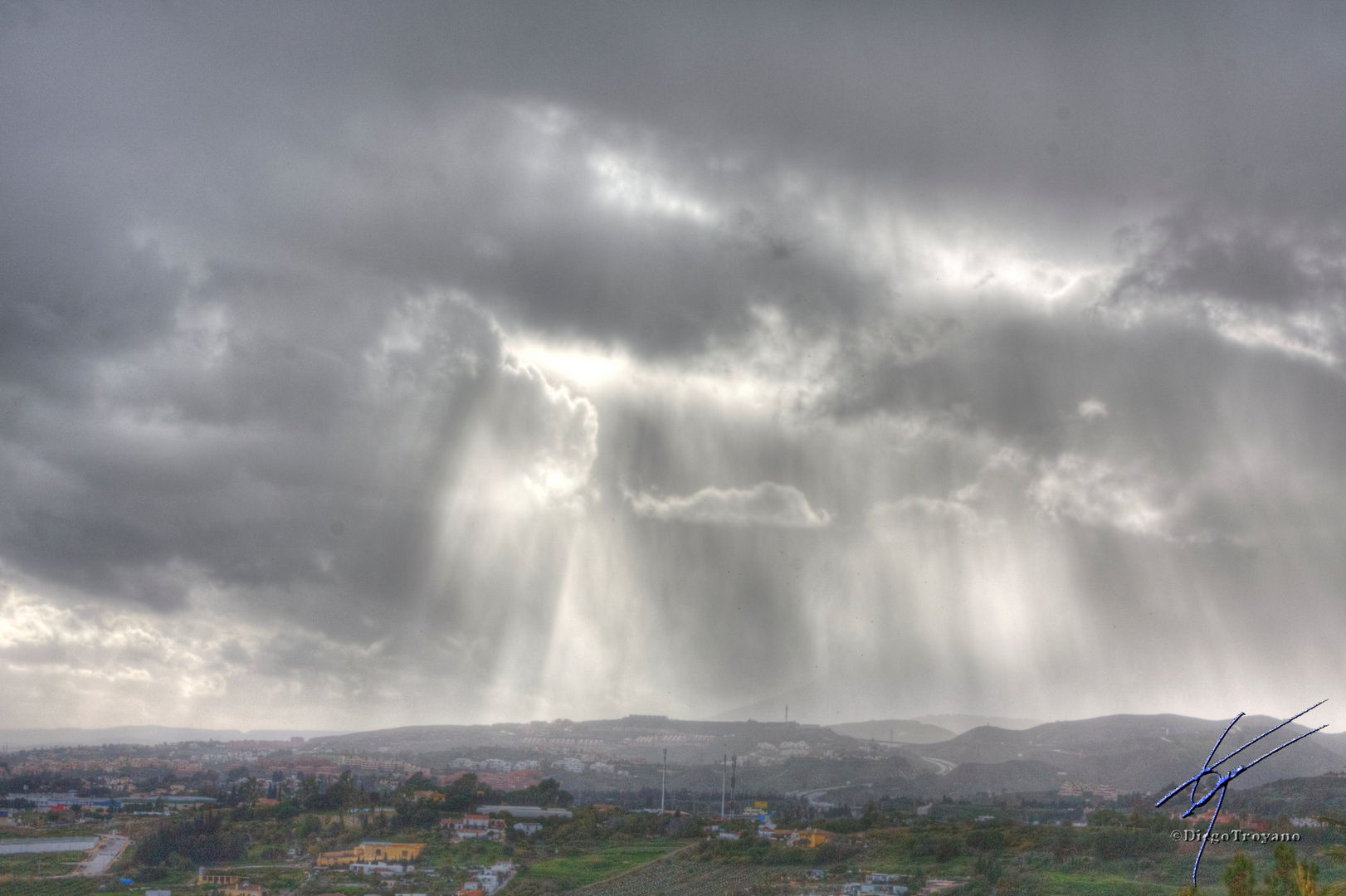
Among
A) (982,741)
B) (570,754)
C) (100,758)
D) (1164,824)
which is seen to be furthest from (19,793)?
(982,741)

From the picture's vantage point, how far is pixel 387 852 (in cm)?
6225

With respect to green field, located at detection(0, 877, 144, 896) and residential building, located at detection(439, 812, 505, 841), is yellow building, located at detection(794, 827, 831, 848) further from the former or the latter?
green field, located at detection(0, 877, 144, 896)

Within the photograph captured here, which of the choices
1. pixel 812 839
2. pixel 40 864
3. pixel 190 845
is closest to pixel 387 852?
pixel 190 845

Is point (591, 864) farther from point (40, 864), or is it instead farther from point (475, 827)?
point (40, 864)

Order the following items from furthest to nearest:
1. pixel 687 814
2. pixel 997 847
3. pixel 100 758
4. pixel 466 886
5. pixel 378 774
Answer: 1. pixel 100 758
2. pixel 378 774
3. pixel 687 814
4. pixel 997 847
5. pixel 466 886

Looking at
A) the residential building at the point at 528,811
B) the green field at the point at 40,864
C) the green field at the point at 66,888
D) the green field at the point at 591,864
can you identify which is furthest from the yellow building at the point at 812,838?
the green field at the point at 40,864

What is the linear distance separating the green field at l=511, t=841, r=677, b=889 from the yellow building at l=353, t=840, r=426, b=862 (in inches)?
325

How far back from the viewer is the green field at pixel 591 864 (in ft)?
188

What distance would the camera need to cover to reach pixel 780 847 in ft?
204

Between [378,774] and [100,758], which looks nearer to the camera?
[378,774]

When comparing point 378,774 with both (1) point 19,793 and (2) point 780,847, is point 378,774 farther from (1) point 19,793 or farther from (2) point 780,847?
(2) point 780,847

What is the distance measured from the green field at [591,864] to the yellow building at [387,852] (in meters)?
8.26

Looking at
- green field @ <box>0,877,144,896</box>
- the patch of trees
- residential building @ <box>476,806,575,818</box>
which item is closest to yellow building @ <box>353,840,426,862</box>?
the patch of trees

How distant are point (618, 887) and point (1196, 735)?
440 feet
